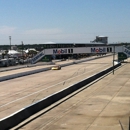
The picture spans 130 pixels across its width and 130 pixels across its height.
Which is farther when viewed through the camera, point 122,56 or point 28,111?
point 122,56

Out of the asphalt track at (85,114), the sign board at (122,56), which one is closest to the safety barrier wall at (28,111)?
the asphalt track at (85,114)

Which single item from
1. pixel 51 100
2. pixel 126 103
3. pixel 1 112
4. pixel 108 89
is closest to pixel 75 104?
pixel 51 100

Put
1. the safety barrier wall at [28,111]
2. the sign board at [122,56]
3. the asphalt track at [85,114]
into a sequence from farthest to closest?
the sign board at [122,56], the asphalt track at [85,114], the safety barrier wall at [28,111]

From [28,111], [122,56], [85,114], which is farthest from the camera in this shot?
[122,56]

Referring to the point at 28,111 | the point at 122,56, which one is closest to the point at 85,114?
the point at 28,111

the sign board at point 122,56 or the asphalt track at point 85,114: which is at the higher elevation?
the sign board at point 122,56

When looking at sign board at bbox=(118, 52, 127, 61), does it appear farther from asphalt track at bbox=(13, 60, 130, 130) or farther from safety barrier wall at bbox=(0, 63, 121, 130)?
asphalt track at bbox=(13, 60, 130, 130)

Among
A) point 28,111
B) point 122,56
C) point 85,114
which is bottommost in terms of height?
point 85,114

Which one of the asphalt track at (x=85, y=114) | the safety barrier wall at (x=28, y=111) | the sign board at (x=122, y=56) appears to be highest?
the sign board at (x=122, y=56)

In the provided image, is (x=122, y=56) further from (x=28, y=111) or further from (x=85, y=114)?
(x=28, y=111)

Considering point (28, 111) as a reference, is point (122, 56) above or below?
above

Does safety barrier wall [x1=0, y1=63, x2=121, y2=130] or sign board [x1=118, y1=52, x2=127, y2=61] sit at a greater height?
sign board [x1=118, y1=52, x2=127, y2=61]

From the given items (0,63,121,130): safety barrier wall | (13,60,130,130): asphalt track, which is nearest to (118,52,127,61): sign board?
(0,63,121,130): safety barrier wall

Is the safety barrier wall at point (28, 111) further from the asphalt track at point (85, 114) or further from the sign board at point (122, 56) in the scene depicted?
the sign board at point (122, 56)
